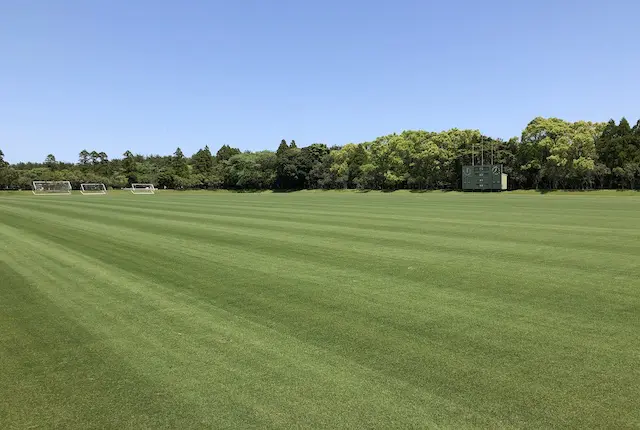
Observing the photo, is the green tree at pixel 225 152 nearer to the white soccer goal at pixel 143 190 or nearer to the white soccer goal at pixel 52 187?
the white soccer goal at pixel 143 190

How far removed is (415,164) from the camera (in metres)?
95.8

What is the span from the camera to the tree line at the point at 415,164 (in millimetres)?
78750

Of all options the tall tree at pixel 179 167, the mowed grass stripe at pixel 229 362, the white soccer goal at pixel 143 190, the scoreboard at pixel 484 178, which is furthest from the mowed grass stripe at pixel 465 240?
the tall tree at pixel 179 167

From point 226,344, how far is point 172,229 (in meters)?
14.6

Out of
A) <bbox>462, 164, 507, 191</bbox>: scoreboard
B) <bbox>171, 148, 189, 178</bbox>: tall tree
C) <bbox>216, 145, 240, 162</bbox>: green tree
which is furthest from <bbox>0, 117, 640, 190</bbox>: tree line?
<bbox>216, 145, 240, 162</bbox>: green tree

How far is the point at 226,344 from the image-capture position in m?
5.68

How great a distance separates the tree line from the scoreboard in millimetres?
8928

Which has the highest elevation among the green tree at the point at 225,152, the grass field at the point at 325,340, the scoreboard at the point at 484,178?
the green tree at the point at 225,152

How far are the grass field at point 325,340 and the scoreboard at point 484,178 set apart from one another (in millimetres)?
69032

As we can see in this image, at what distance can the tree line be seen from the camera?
3100 inches

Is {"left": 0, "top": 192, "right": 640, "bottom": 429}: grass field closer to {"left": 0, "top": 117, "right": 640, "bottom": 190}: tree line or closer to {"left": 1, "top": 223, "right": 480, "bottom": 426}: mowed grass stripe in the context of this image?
{"left": 1, "top": 223, "right": 480, "bottom": 426}: mowed grass stripe

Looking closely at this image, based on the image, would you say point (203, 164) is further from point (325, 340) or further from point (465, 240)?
point (325, 340)

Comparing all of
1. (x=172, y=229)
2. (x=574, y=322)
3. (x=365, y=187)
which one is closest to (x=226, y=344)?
(x=574, y=322)

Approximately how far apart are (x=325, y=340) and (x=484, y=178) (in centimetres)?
7882
